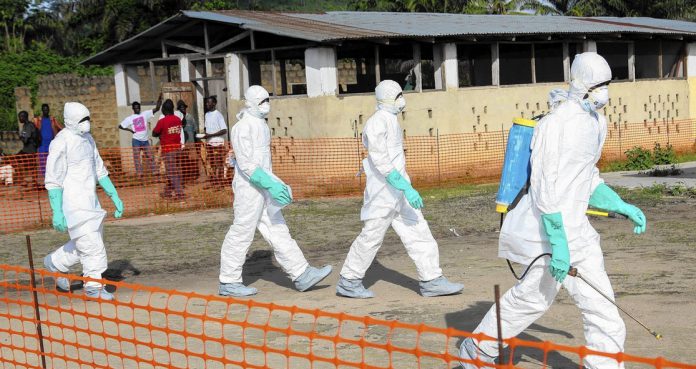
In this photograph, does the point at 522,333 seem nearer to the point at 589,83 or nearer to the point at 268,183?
the point at 589,83

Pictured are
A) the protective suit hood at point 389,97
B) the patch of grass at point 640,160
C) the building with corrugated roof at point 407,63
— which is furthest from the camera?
the patch of grass at point 640,160

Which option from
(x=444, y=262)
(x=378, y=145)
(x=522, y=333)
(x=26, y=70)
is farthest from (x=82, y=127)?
(x=26, y=70)

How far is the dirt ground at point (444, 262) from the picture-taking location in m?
7.14

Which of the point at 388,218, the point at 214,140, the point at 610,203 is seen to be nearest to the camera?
the point at 610,203

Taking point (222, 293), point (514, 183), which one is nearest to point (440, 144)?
point (222, 293)

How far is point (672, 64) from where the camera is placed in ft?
81.1

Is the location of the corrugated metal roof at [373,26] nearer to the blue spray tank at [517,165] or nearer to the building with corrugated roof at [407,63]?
the building with corrugated roof at [407,63]

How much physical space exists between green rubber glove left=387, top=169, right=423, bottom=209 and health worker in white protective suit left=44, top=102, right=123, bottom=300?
8.90 feet

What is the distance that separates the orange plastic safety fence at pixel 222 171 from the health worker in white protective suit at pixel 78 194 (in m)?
5.89

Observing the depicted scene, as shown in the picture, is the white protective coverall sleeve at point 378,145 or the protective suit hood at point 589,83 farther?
the white protective coverall sleeve at point 378,145

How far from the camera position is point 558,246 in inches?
209

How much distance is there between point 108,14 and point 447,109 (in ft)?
79.0

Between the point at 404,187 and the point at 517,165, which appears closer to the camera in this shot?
the point at 517,165

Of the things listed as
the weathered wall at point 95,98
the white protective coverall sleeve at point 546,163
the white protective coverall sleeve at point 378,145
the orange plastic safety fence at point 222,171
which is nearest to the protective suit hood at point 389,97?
the white protective coverall sleeve at point 378,145
